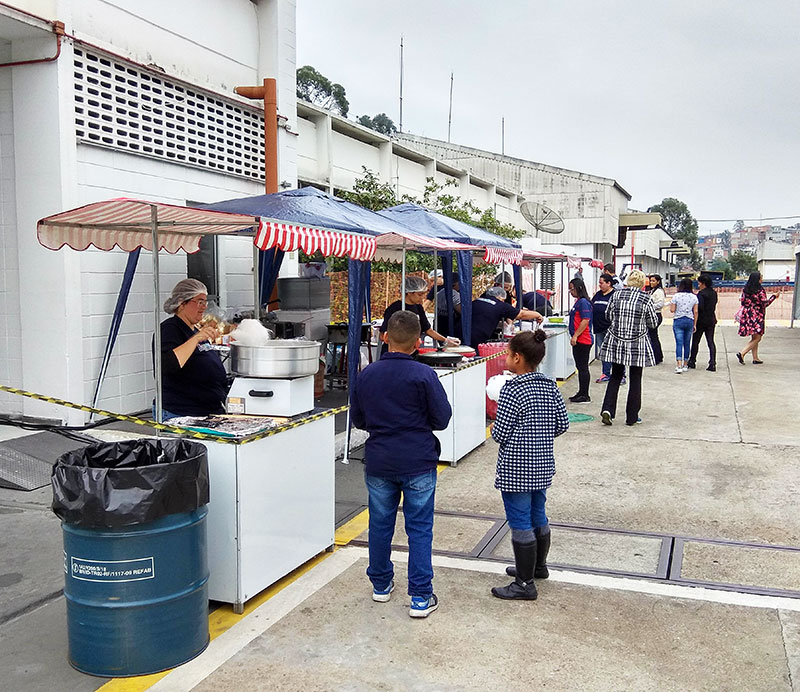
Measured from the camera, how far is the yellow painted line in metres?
3.46

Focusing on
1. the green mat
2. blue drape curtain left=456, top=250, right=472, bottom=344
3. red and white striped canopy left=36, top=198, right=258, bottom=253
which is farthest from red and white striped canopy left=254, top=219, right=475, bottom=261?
the green mat

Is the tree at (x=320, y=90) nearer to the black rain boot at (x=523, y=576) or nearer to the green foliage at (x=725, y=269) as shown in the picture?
the green foliage at (x=725, y=269)

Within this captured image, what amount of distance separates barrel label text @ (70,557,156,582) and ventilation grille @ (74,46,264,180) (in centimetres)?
→ 569

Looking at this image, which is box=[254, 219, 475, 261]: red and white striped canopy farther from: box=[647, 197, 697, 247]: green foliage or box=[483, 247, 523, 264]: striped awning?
box=[647, 197, 697, 247]: green foliage

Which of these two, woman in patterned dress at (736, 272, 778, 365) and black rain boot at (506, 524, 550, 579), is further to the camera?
woman in patterned dress at (736, 272, 778, 365)

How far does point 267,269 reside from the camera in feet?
34.5

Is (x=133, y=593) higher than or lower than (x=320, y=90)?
lower

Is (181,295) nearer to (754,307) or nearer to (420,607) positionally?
(420,607)

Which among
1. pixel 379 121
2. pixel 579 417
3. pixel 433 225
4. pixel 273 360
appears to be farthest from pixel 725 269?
pixel 273 360

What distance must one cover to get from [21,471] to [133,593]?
3.85m

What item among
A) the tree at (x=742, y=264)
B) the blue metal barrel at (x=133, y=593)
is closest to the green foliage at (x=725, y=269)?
the tree at (x=742, y=264)

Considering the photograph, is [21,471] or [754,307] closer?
[21,471]

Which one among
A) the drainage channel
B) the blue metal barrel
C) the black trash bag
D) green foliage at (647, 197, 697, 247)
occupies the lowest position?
the drainage channel

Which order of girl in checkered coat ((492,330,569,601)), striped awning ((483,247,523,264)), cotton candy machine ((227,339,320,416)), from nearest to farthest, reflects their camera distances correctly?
1. girl in checkered coat ((492,330,569,601))
2. cotton candy machine ((227,339,320,416))
3. striped awning ((483,247,523,264))
